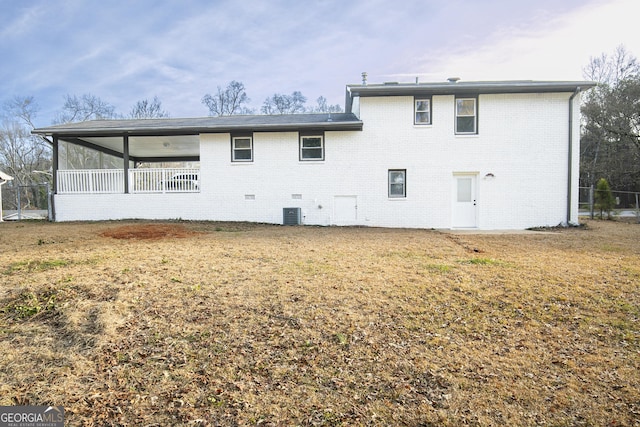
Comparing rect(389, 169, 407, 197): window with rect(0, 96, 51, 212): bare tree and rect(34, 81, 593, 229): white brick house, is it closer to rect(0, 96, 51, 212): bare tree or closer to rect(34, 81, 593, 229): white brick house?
rect(34, 81, 593, 229): white brick house

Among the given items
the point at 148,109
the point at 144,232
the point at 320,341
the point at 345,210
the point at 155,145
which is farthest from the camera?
the point at 148,109

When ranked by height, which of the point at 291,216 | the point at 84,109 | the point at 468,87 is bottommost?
the point at 291,216

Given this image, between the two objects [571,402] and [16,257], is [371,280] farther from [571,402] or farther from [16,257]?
[16,257]

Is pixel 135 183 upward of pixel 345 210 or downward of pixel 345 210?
upward

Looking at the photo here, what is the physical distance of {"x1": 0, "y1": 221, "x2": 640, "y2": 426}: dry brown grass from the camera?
2.21m

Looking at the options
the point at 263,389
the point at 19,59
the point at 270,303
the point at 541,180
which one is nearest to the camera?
the point at 263,389

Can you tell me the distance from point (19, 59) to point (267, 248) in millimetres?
29326

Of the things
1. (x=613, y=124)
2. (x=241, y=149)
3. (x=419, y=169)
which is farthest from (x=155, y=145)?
Answer: (x=613, y=124)

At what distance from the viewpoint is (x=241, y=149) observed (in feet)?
42.1

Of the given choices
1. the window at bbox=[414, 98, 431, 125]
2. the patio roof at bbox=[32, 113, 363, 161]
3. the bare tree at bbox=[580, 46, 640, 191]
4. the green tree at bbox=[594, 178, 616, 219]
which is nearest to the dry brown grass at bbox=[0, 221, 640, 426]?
the patio roof at bbox=[32, 113, 363, 161]

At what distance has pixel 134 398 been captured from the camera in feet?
7.51

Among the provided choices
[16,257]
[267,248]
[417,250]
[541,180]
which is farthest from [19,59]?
[541,180]

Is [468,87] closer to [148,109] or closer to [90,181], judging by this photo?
[90,181]

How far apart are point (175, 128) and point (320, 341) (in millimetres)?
11326
